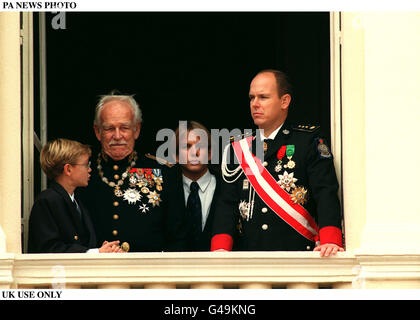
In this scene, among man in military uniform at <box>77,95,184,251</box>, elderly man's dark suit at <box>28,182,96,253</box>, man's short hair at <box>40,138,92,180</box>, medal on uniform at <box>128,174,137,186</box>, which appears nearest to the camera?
elderly man's dark suit at <box>28,182,96,253</box>

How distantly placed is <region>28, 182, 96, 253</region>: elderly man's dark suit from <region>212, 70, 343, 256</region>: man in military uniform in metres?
1.03

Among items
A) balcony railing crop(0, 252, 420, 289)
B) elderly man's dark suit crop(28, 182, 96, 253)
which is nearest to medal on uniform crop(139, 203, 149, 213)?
elderly man's dark suit crop(28, 182, 96, 253)

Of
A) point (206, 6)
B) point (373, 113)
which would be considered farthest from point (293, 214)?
point (206, 6)

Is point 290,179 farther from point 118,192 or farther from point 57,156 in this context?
point 57,156

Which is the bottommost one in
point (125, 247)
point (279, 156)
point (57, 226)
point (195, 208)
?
point (125, 247)

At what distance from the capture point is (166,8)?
1066cm

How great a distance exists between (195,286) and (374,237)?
4.40 ft

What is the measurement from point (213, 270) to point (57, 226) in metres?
1.31

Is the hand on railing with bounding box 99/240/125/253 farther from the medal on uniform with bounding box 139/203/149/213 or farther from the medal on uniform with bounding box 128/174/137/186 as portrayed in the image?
the medal on uniform with bounding box 128/174/137/186

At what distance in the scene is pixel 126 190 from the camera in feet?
36.5

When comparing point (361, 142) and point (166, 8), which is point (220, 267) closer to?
point (361, 142)

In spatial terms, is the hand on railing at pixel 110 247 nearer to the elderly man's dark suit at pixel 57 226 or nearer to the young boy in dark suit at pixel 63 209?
the young boy in dark suit at pixel 63 209

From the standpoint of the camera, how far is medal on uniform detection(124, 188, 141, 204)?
11055mm

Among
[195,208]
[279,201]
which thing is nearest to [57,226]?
[195,208]
